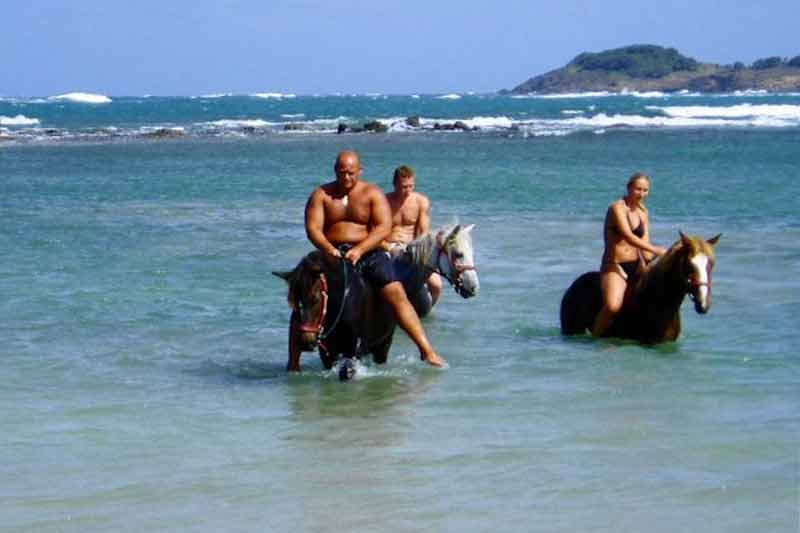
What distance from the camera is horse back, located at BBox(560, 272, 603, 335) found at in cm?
1112

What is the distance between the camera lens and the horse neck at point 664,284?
1015 cm

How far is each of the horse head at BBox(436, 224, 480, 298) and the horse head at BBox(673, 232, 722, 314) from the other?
1.76m

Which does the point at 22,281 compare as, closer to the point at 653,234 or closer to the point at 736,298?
the point at 736,298

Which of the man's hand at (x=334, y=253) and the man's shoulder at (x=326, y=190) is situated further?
the man's shoulder at (x=326, y=190)

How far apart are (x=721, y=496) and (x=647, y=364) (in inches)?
133

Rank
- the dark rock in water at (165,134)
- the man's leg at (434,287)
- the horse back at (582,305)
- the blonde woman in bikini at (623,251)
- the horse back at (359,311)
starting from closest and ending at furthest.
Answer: the horse back at (359,311) < the blonde woman in bikini at (623,251) < the horse back at (582,305) < the man's leg at (434,287) < the dark rock in water at (165,134)

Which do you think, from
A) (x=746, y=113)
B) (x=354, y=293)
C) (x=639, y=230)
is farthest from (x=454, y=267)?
(x=746, y=113)

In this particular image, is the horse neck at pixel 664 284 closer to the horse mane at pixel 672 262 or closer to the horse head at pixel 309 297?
the horse mane at pixel 672 262

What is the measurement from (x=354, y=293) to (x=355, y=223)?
466mm

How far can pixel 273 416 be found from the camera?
27.9 feet

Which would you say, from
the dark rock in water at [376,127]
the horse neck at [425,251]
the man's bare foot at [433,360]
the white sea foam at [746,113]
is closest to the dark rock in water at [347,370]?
the man's bare foot at [433,360]

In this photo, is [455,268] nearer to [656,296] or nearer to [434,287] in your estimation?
[656,296]

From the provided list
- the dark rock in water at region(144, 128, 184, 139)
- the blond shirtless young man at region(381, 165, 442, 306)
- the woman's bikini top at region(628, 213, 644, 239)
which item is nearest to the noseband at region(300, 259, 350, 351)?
the woman's bikini top at region(628, 213, 644, 239)

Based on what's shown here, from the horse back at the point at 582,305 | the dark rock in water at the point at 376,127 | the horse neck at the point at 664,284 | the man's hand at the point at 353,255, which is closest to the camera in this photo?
the man's hand at the point at 353,255
